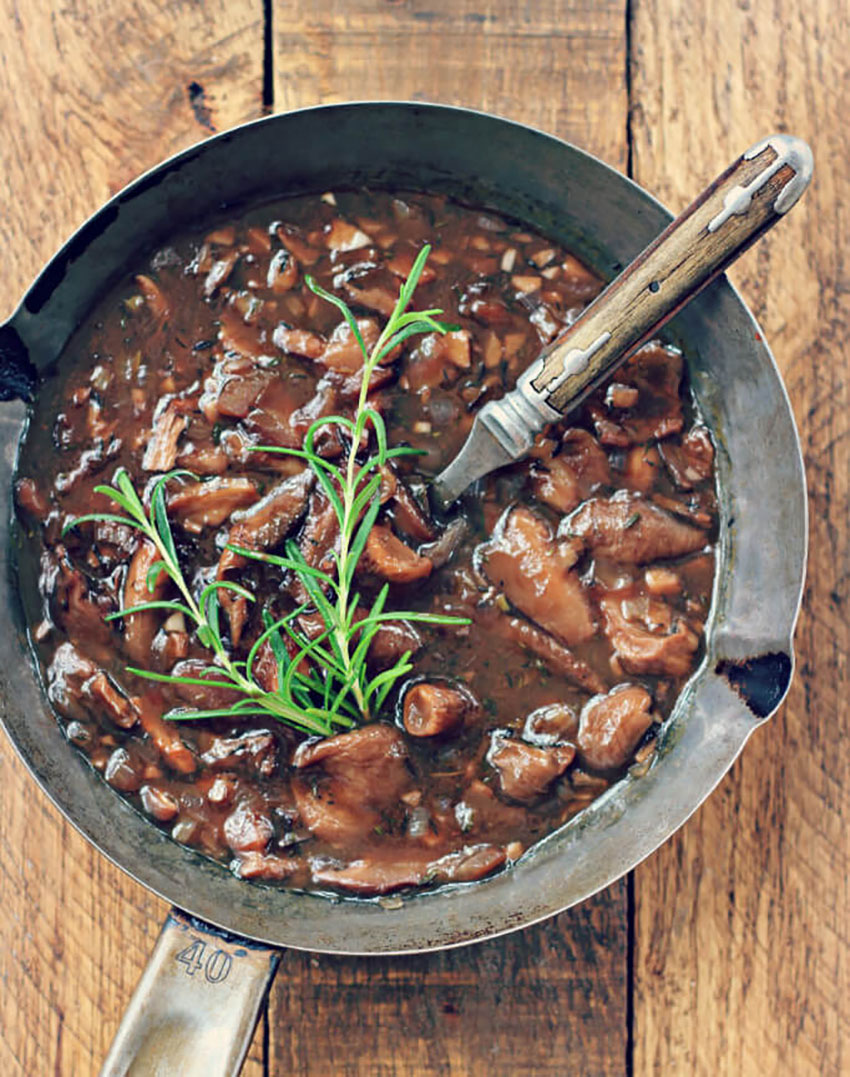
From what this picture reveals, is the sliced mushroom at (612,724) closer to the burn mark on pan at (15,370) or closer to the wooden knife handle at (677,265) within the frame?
the wooden knife handle at (677,265)

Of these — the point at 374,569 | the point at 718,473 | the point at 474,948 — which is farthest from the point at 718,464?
the point at 474,948

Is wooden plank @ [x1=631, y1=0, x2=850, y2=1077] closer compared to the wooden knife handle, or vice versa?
the wooden knife handle

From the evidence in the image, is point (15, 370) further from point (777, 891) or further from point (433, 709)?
point (777, 891)

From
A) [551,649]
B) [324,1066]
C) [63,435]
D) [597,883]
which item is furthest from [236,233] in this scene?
[324,1066]

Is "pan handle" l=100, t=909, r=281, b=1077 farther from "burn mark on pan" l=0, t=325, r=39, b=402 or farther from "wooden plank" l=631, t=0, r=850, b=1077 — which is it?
"burn mark on pan" l=0, t=325, r=39, b=402

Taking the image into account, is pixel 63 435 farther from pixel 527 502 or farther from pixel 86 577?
pixel 527 502

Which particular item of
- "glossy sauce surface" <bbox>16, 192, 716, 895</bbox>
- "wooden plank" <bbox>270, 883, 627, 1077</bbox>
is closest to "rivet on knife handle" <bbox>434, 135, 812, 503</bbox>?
"glossy sauce surface" <bbox>16, 192, 716, 895</bbox>
